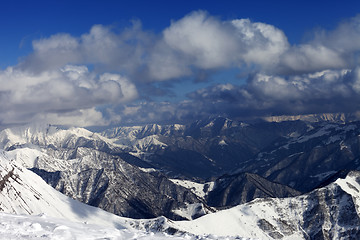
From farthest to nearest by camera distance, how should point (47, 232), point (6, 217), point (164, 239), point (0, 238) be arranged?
point (6, 217), point (164, 239), point (47, 232), point (0, 238)

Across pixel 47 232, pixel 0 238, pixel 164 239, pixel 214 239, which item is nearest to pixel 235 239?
pixel 214 239

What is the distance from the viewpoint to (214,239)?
67062 mm

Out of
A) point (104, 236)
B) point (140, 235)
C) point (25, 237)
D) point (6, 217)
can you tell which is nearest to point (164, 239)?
point (140, 235)

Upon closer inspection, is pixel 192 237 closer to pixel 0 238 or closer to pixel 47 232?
pixel 47 232

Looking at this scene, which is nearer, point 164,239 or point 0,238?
point 0,238

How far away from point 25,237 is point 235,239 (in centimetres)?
3580

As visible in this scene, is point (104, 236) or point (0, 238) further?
point (104, 236)

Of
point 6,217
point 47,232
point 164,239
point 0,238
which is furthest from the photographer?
point 6,217

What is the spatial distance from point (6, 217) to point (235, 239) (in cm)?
4161

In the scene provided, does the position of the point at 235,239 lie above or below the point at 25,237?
above

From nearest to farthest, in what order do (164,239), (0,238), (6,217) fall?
(0,238)
(164,239)
(6,217)

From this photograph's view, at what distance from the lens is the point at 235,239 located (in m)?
67.8

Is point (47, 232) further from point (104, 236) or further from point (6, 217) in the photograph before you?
point (6, 217)

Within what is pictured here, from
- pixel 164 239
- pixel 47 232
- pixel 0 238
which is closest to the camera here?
pixel 0 238
